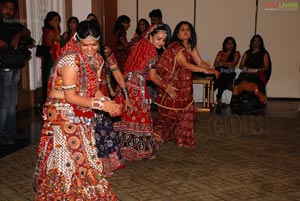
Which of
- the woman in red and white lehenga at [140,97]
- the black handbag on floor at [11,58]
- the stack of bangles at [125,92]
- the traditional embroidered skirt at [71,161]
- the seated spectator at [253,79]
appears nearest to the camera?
the traditional embroidered skirt at [71,161]

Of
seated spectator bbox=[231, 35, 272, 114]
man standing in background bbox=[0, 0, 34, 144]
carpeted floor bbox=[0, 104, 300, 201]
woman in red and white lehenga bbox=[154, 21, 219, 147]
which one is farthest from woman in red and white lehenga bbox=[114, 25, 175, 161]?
seated spectator bbox=[231, 35, 272, 114]

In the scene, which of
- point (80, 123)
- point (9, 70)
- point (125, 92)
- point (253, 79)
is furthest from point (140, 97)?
point (253, 79)

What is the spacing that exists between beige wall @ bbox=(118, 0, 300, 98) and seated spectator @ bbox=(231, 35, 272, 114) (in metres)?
0.65

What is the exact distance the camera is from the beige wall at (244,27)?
28.6 ft

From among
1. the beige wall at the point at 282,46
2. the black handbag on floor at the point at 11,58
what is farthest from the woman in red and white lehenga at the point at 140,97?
the beige wall at the point at 282,46

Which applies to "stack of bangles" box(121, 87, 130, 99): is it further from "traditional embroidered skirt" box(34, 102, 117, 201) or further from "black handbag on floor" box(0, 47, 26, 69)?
"black handbag on floor" box(0, 47, 26, 69)

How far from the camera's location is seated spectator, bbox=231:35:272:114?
7941 mm

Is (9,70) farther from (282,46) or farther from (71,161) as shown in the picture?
(282,46)

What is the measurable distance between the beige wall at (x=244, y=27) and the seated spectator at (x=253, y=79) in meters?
0.65

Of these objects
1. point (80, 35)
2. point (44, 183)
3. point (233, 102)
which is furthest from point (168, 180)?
point (233, 102)

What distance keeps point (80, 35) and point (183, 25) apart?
227 centimetres

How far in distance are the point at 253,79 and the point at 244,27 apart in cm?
132

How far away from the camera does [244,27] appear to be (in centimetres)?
875

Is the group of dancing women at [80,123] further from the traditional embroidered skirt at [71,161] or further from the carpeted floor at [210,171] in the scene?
the carpeted floor at [210,171]
